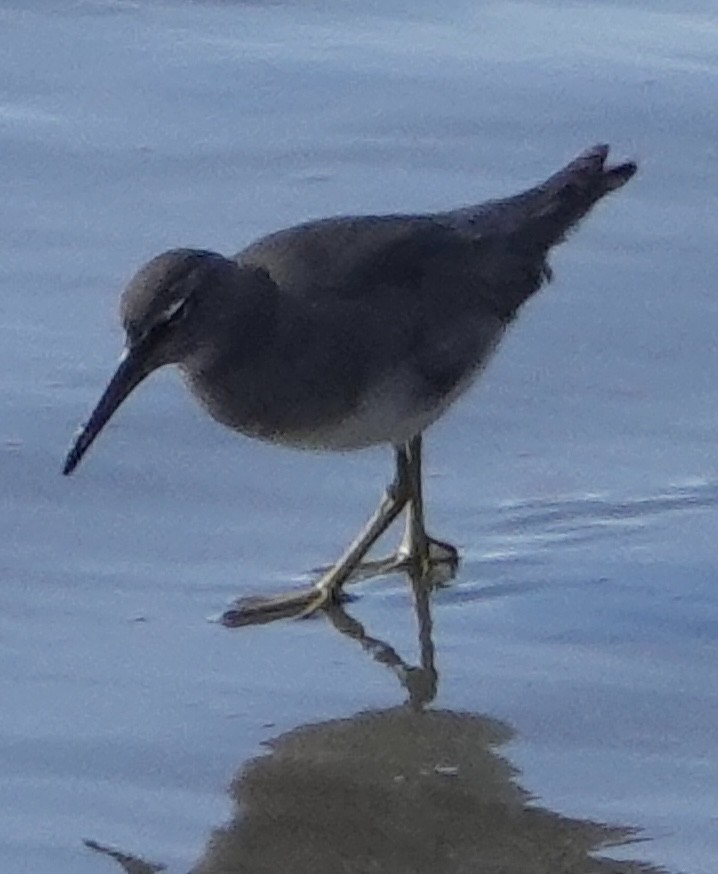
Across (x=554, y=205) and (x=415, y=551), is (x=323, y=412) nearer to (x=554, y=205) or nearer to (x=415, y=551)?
(x=415, y=551)

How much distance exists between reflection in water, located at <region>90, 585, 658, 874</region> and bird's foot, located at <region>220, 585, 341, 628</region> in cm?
36

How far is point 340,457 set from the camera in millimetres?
6262

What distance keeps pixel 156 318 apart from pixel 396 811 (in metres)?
1.06

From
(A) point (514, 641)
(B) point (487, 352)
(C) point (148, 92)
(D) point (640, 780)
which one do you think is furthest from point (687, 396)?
(C) point (148, 92)

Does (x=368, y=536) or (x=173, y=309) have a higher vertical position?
(x=173, y=309)

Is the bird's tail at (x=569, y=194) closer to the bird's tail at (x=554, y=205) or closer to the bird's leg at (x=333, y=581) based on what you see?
the bird's tail at (x=554, y=205)

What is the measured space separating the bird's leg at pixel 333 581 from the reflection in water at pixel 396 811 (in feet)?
1.20

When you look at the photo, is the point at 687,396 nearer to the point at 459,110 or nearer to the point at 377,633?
the point at 377,633

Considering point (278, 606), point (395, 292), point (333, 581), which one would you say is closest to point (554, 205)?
point (395, 292)

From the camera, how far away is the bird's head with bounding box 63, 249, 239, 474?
17.7ft

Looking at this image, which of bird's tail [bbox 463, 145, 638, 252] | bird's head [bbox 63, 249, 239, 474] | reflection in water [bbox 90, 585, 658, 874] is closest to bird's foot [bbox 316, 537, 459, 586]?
reflection in water [bbox 90, 585, 658, 874]

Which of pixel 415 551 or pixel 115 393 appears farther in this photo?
pixel 415 551

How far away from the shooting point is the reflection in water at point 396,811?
184 inches

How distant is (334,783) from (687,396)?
167 cm
